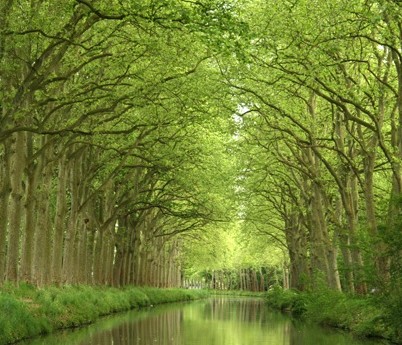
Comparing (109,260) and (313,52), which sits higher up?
(313,52)

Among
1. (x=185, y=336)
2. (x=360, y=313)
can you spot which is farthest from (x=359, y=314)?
(x=185, y=336)

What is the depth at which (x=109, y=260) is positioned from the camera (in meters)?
38.2

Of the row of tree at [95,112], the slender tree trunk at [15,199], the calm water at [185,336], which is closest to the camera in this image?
the row of tree at [95,112]

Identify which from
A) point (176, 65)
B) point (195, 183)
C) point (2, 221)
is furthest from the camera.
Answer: point (195, 183)

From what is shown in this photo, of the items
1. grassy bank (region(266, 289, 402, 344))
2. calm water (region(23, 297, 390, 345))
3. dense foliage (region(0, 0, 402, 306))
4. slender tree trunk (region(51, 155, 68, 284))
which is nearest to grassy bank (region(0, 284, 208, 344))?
calm water (region(23, 297, 390, 345))

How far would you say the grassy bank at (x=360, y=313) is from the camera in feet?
A: 53.0

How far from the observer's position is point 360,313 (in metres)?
22.5

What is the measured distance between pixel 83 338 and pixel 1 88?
7729mm

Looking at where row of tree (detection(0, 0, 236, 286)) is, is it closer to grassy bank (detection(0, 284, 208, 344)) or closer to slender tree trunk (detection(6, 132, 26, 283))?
Answer: slender tree trunk (detection(6, 132, 26, 283))

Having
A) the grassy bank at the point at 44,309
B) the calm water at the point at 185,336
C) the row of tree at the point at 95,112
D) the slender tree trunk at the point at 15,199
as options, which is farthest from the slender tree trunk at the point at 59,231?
the slender tree trunk at the point at 15,199

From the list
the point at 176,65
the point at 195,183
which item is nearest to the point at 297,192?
the point at 195,183

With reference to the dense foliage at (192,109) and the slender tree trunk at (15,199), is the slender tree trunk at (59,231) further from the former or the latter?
the slender tree trunk at (15,199)

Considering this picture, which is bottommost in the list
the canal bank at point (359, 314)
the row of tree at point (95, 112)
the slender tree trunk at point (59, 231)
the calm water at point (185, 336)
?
the calm water at point (185, 336)

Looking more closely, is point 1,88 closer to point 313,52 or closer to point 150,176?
point 313,52
